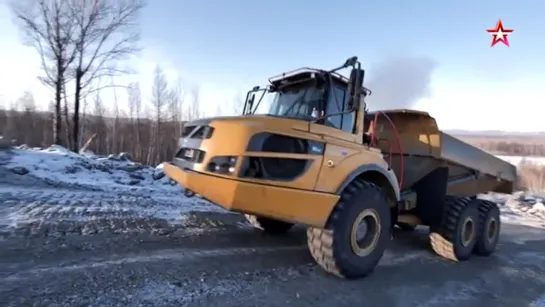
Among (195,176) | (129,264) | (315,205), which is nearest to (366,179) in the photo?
(315,205)

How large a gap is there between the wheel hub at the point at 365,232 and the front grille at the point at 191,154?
1.88 metres

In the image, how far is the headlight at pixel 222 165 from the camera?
3.91 m

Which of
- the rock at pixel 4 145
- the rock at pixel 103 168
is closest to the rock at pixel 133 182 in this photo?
the rock at pixel 103 168

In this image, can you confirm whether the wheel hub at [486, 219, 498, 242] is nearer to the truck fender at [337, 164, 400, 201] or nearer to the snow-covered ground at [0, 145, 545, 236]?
the truck fender at [337, 164, 400, 201]

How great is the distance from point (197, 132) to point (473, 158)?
193 inches

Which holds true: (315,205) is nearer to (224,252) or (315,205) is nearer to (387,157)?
(224,252)

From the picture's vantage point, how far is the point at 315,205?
4.09 meters

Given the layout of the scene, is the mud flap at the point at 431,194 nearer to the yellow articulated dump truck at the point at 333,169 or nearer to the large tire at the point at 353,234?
the yellow articulated dump truck at the point at 333,169

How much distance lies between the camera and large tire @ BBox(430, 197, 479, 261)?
5.92 m

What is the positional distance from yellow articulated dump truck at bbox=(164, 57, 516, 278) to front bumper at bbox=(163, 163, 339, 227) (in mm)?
10

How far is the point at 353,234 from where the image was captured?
447cm

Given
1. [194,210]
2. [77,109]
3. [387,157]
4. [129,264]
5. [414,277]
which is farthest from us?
[77,109]

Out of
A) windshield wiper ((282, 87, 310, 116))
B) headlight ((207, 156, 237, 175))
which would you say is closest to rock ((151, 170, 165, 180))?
windshield wiper ((282, 87, 310, 116))

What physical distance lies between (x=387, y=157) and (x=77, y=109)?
1985 cm
